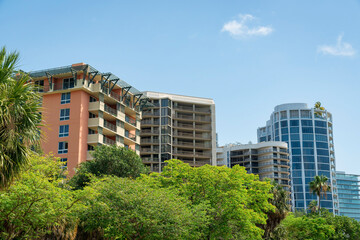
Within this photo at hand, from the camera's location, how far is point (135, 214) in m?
32.4

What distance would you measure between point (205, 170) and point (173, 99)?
68.1m

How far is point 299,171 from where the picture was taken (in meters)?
186

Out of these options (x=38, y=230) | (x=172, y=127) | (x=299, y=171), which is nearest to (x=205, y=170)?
(x=38, y=230)

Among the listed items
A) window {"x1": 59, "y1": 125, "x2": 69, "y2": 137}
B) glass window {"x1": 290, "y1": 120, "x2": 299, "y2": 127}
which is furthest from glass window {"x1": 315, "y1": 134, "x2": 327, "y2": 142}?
window {"x1": 59, "y1": 125, "x2": 69, "y2": 137}

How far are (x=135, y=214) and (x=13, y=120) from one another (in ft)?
54.8

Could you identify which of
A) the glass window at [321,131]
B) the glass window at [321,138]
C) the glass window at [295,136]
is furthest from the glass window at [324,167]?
the glass window at [295,136]

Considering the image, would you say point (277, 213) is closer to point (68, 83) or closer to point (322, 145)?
point (68, 83)

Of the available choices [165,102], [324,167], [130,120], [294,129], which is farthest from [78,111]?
[324,167]

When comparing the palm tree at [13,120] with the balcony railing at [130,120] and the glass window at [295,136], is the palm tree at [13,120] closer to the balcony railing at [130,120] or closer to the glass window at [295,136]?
the balcony railing at [130,120]

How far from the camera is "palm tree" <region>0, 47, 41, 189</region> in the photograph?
17266 mm

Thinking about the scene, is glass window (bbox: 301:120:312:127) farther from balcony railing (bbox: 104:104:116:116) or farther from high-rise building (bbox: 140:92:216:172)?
balcony railing (bbox: 104:104:116:116)

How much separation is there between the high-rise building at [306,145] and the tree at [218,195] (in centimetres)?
14601

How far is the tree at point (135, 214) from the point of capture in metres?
32.8

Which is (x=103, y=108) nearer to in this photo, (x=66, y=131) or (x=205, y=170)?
(x=66, y=131)
